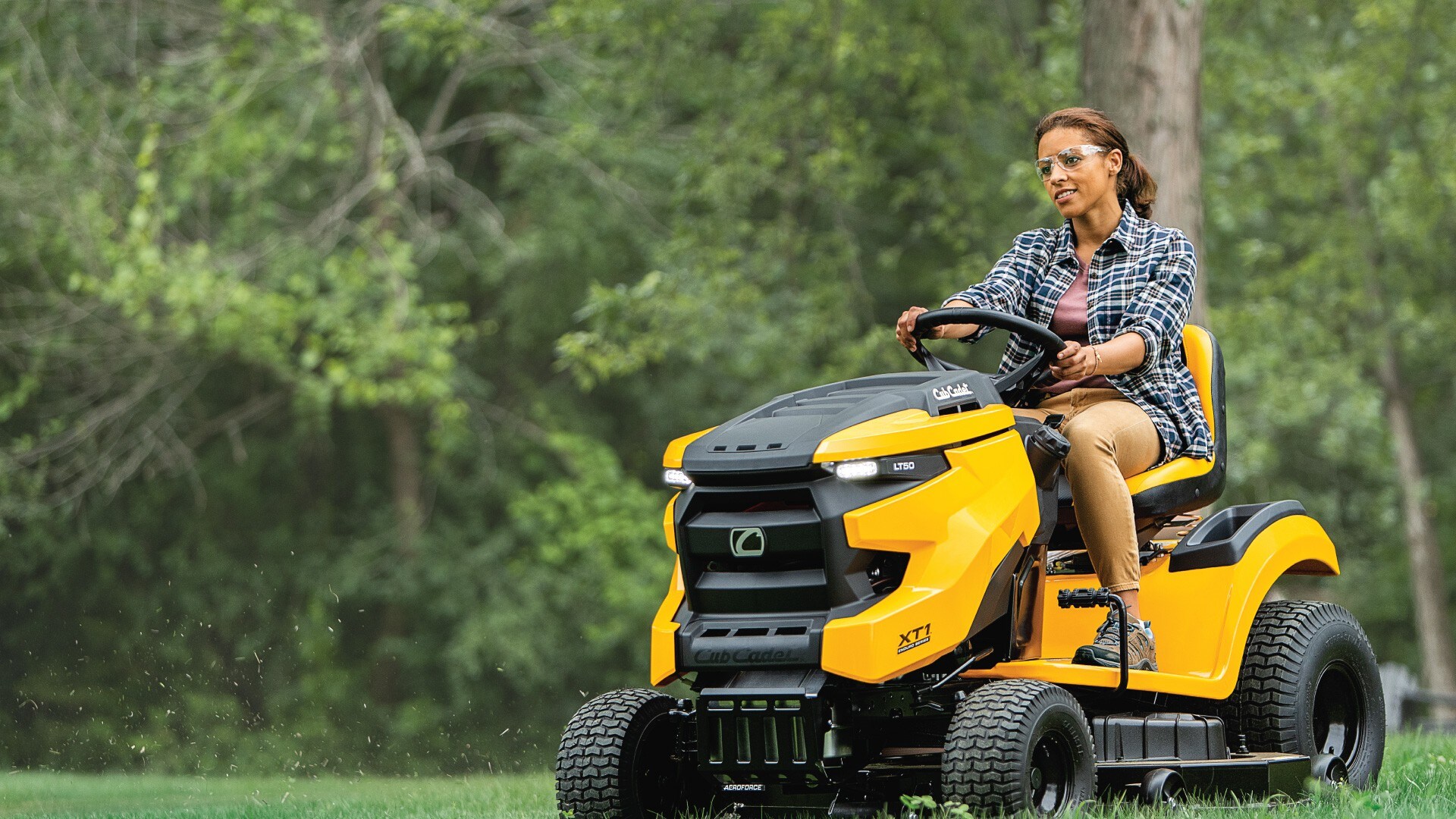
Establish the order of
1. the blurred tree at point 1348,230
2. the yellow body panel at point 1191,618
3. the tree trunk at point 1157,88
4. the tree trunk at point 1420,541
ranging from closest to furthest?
the yellow body panel at point 1191,618
the tree trunk at point 1157,88
the blurred tree at point 1348,230
the tree trunk at point 1420,541

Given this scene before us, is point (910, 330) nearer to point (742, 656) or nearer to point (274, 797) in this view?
point (742, 656)

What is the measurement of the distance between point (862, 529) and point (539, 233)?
43.5ft

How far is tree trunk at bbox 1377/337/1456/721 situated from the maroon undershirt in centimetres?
1455

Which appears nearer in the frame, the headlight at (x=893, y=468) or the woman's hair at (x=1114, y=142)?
the headlight at (x=893, y=468)

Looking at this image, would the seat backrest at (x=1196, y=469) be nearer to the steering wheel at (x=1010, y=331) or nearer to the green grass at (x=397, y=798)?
the steering wheel at (x=1010, y=331)

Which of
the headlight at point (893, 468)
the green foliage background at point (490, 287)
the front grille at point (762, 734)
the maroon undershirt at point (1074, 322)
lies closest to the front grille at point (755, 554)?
the headlight at point (893, 468)

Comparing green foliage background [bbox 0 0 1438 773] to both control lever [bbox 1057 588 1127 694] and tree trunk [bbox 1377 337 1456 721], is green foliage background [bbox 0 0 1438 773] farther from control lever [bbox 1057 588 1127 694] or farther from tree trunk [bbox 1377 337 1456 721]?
control lever [bbox 1057 588 1127 694]

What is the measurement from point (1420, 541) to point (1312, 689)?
50.0 ft

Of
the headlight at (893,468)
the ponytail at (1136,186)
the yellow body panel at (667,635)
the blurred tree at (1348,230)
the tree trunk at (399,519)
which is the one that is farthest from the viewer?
the tree trunk at (399,519)

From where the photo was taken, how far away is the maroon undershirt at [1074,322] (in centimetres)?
465

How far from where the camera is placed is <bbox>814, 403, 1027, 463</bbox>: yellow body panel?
371 cm

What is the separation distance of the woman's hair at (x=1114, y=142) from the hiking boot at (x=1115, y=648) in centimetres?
128

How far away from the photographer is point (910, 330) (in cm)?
452

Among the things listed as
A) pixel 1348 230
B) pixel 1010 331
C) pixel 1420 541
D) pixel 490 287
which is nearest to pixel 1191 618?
pixel 1010 331
